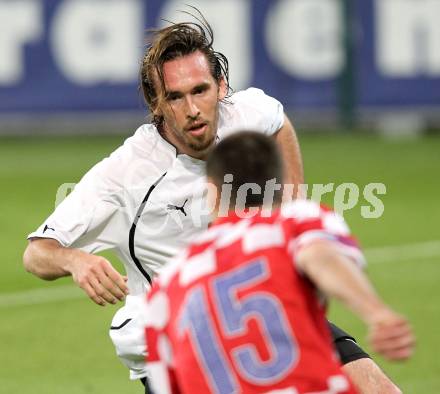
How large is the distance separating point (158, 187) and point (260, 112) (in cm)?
60

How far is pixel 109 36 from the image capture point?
810 inches

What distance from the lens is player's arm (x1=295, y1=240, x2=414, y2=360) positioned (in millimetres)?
3615

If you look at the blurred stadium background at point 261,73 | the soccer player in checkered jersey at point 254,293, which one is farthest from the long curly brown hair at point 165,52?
the blurred stadium background at point 261,73

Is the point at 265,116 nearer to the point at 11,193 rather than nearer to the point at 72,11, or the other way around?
the point at 11,193

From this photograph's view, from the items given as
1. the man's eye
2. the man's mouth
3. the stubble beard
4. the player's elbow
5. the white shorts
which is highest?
the man's eye

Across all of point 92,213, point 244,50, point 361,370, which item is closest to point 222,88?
point 92,213

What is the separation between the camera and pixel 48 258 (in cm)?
561

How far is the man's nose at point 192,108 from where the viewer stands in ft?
19.4

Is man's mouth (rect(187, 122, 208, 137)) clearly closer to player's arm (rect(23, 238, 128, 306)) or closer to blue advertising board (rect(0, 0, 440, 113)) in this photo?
player's arm (rect(23, 238, 128, 306))

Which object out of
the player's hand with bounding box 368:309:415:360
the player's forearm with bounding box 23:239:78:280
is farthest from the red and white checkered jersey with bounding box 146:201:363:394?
the player's forearm with bounding box 23:239:78:280

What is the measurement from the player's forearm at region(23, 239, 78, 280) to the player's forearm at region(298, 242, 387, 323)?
1744 millimetres

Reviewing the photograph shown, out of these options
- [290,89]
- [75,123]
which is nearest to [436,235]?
[290,89]

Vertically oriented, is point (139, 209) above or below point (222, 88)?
below

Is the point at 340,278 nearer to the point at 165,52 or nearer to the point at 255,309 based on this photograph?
the point at 255,309
